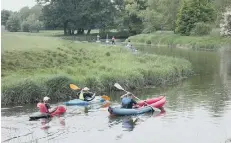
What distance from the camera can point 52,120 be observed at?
1834 cm

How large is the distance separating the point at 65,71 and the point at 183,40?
4077 centimetres

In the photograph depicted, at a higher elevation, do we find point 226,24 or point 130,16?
point 130,16

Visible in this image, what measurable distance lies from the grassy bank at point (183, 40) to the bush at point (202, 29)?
1768 millimetres

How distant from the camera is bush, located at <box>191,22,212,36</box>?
213 feet

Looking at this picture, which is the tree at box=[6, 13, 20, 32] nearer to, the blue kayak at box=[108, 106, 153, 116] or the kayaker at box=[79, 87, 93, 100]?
the kayaker at box=[79, 87, 93, 100]

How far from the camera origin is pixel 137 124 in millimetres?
18000

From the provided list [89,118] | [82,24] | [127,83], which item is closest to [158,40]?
[82,24]

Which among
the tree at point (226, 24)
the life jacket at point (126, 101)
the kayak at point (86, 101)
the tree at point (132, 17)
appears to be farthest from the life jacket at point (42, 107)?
the tree at point (132, 17)

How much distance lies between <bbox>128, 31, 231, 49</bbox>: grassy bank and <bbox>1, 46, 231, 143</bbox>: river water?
34727mm

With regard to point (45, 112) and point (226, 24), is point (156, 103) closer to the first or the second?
point (45, 112)

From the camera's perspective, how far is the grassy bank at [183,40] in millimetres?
58438

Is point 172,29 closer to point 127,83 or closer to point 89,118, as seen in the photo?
point 127,83

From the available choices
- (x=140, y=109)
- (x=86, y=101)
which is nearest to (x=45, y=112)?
(x=86, y=101)

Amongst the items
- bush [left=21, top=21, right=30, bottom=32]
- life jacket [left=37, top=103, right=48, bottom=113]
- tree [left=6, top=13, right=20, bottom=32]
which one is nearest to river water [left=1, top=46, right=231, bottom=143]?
life jacket [left=37, top=103, right=48, bottom=113]
